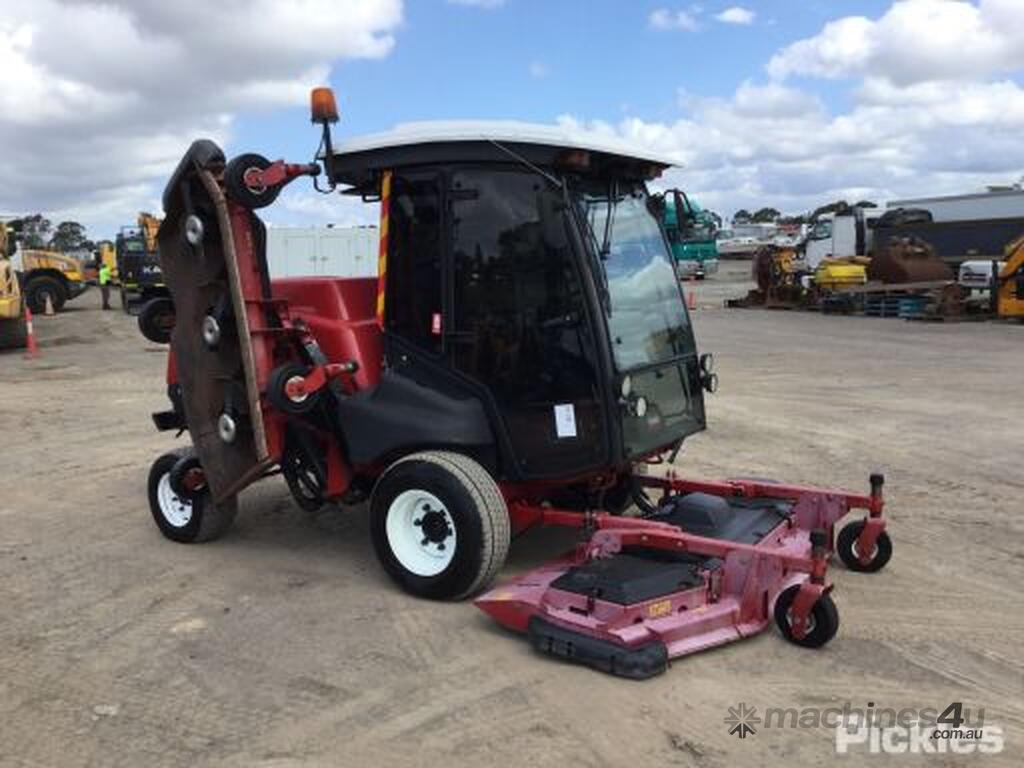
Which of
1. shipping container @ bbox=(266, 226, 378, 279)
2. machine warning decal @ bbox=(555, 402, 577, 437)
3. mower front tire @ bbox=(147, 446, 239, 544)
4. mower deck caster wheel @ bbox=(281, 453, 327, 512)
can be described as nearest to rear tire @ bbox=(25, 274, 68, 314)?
shipping container @ bbox=(266, 226, 378, 279)

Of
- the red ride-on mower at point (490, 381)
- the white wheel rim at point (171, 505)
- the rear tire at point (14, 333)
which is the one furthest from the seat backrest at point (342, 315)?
the rear tire at point (14, 333)

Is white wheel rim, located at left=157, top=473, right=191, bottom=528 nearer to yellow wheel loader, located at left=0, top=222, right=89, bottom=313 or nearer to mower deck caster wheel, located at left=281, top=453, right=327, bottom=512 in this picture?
mower deck caster wheel, located at left=281, top=453, right=327, bottom=512

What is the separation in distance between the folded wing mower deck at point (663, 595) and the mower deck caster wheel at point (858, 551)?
1.36 feet

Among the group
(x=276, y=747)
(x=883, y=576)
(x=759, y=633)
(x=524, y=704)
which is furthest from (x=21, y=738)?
(x=883, y=576)

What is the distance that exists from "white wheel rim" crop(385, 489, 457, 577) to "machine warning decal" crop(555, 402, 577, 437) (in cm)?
65

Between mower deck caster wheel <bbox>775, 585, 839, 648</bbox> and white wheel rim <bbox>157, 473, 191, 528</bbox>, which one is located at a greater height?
white wheel rim <bbox>157, 473, 191, 528</bbox>

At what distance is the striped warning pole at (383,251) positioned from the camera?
4.94 m

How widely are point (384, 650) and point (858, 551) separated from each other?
242 centimetres

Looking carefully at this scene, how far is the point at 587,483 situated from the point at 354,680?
5.94 feet

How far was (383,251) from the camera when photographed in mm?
4988

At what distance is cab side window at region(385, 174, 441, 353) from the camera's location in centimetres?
484

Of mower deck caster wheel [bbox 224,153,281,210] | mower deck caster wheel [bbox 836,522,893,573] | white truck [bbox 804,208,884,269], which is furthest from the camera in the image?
white truck [bbox 804,208,884,269]

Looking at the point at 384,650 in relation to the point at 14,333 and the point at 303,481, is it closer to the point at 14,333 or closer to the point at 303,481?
the point at 303,481

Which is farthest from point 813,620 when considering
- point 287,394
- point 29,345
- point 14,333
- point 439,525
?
point 14,333
